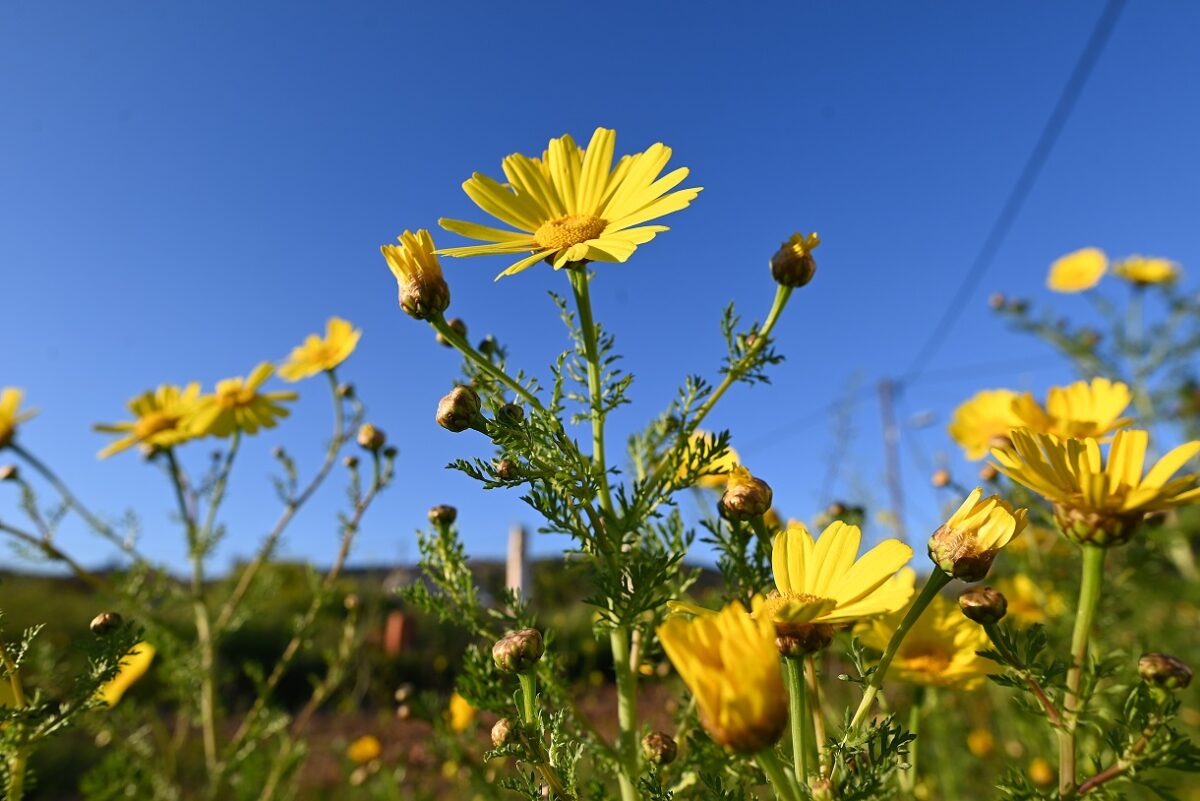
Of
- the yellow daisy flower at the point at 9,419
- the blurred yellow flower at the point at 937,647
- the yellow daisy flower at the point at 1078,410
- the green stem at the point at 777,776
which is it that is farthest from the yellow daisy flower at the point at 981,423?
the yellow daisy flower at the point at 9,419

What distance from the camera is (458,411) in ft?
2.65

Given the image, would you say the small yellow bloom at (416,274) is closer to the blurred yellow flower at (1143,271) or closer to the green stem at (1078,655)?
the green stem at (1078,655)

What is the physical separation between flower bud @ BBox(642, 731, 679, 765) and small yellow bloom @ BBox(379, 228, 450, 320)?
606 millimetres

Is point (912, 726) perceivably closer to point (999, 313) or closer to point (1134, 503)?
point (1134, 503)

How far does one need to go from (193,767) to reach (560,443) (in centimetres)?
461

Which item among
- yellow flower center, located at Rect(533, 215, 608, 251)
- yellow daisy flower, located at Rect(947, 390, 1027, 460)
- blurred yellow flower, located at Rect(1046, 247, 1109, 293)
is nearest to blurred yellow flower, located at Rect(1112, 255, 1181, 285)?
blurred yellow flower, located at Rect(1046, 247, 1109, 293)

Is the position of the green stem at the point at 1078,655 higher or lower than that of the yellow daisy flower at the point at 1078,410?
lower

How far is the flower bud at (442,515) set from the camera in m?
1.05

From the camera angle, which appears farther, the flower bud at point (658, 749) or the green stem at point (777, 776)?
the flower bud at point (658, 749)

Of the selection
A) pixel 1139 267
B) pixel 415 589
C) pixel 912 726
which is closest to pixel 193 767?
pixel 415 589

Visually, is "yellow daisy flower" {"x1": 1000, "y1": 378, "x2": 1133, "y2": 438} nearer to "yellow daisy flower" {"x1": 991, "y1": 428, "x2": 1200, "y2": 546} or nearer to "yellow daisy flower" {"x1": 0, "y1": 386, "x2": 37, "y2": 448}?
"yellow daisy flower" {"x1": 991, "y1": 428, "x2": 1200, "y2": 546}

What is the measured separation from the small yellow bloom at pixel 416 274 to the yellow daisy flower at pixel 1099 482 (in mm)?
689

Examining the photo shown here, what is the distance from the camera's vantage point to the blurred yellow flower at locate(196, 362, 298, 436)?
2.17m

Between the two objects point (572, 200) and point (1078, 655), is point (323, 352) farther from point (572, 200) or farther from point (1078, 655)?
point (1078, 655)
